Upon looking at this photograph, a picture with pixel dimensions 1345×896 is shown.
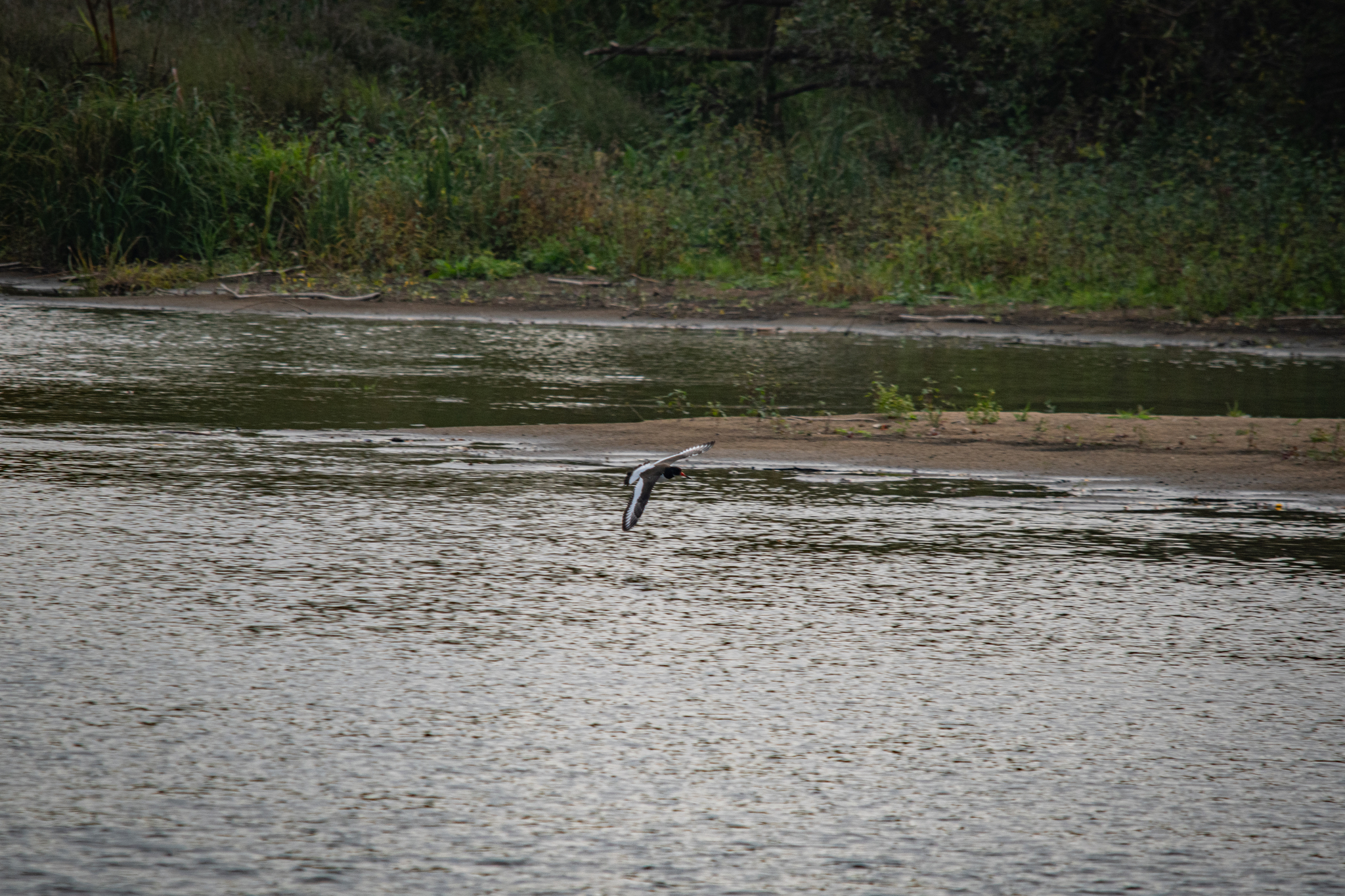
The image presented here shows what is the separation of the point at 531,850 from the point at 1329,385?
33.8 feet

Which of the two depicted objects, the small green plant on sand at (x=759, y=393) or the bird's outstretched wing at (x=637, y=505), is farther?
the small green plant on sand at (x=759, y=393)

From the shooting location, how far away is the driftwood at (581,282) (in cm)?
1875

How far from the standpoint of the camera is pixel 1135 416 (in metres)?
9.99

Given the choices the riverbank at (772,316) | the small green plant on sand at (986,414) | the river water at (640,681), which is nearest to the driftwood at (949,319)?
the riverbank at (772,316)

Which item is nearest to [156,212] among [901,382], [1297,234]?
[901,382]

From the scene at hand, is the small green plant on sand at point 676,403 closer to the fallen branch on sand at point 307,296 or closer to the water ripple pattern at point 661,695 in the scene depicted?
the water ripple pattern at point 661,695

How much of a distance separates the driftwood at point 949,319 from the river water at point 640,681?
831cm

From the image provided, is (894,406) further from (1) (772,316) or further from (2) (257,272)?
(2) (257,272)

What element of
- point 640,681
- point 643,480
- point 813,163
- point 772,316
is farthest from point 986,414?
point 813,163

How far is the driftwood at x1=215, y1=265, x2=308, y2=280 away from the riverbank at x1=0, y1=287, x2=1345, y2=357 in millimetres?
508

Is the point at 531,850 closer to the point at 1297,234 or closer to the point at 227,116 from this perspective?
the point at 1297,234

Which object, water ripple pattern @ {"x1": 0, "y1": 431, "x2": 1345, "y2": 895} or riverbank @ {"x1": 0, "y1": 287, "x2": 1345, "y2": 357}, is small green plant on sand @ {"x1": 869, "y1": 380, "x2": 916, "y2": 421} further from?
riverbank @ {"x1": 0, "y1": 287, "x2": 1345, "y2": 357}

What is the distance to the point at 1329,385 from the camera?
40.0ft

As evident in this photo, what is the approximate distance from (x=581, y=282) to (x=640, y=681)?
1433 cm
